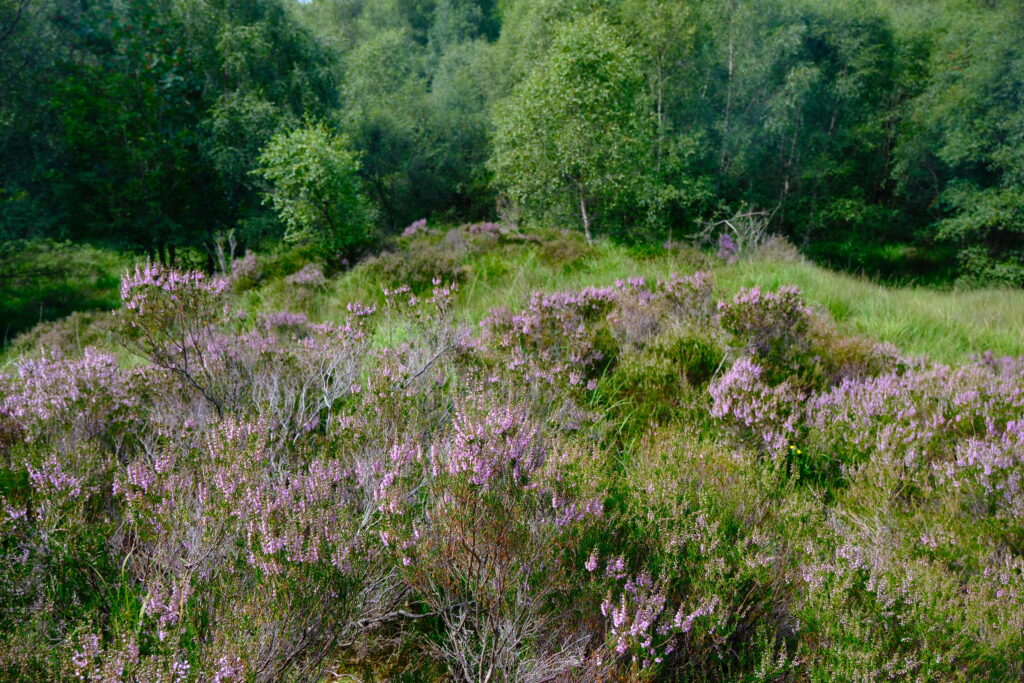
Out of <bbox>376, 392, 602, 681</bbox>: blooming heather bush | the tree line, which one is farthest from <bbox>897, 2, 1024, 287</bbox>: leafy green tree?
<bbox>376, 392, 602, 681</bbox>: blooming heather bush

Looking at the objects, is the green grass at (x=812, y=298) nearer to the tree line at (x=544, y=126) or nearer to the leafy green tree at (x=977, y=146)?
the tree line at (x=544, y=126)

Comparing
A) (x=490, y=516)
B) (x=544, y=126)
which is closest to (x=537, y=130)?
(x=544, y=126)

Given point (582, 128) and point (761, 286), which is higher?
point (582, 128)

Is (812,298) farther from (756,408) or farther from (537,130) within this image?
(537,130)

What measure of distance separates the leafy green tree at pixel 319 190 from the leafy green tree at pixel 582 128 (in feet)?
21.8

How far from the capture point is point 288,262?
39.1ft

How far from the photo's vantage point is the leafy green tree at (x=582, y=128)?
16.7 m

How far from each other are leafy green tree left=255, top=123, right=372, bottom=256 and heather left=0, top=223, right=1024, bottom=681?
8.87 meters

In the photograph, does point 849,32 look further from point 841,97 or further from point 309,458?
point 309,458

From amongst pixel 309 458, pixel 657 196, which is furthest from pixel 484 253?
pixel 657 196

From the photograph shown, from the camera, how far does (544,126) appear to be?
1745 centimetres

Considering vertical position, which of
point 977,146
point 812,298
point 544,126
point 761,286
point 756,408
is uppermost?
point 544,126

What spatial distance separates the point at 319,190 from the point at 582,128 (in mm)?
7988

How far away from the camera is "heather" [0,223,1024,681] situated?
65.5 inches
